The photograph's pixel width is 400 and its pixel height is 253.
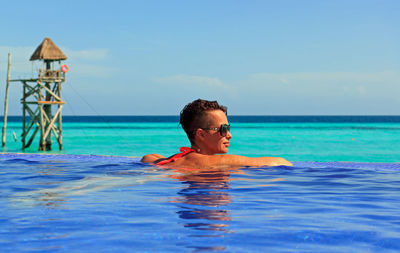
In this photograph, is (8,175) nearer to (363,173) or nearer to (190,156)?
(190,156)

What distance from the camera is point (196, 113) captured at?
5.25m

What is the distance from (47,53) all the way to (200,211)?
2598 centimetres

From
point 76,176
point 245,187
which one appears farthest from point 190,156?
point 76,176

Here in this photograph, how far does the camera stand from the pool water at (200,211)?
8.89 ft

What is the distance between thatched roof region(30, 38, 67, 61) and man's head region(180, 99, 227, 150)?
23896 mm

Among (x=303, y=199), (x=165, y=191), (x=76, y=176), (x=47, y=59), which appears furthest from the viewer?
(x=47, y=59)

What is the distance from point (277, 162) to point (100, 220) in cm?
333

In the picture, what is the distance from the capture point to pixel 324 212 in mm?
3604

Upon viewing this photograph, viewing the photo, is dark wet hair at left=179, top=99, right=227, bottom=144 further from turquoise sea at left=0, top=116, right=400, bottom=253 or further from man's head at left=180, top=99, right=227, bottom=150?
turquoise sea at left=0, top=116, right=400, bottom=253

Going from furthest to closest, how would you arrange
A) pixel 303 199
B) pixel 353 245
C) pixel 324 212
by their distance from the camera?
pixel 303 199, pixel 324 212, pixel 353 245

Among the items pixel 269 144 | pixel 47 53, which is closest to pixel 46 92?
pixel 47 53

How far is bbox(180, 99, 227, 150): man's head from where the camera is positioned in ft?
17.1

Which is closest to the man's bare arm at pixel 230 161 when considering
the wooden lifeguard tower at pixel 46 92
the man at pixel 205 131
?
the man at pixel 205 131

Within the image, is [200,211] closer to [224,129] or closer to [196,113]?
[224,129]
